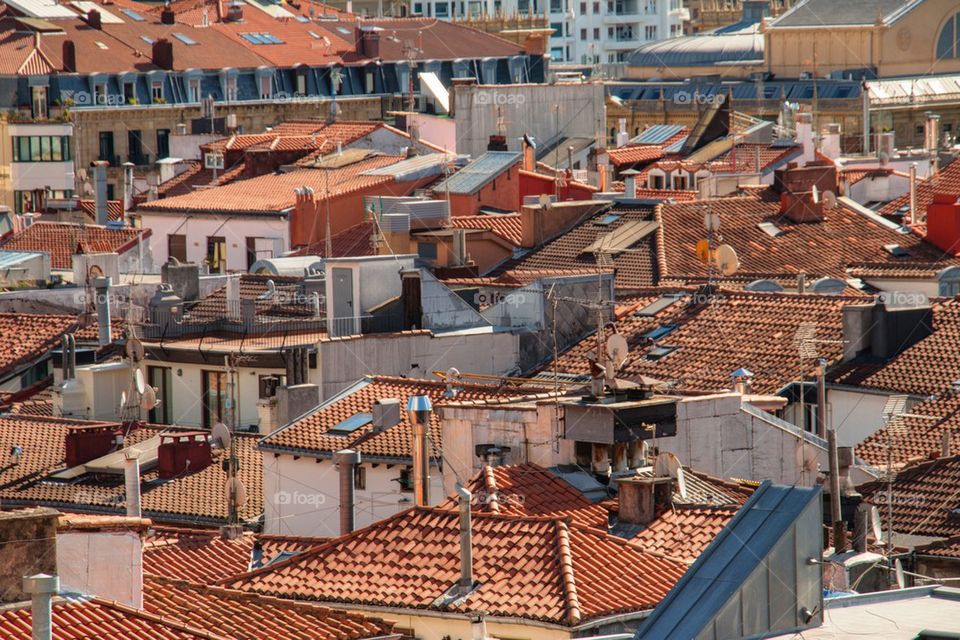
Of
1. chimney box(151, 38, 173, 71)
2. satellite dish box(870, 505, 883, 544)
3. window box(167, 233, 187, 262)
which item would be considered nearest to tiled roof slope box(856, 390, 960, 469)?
satellite dish box(870, 505, 883, 544)

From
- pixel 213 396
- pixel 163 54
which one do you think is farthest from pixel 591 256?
pixel 163 54

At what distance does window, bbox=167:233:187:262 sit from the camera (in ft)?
190

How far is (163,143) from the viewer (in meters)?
86.7

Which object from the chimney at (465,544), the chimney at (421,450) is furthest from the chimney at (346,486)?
the chimney at (465,544)

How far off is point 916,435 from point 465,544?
12510mm

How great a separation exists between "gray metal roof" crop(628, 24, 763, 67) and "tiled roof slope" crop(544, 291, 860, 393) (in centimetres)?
7054

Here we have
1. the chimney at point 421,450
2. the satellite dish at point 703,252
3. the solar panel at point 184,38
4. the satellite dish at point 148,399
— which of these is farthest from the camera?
the solar panel at point 184,38

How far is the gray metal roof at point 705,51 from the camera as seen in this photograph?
11181 cm

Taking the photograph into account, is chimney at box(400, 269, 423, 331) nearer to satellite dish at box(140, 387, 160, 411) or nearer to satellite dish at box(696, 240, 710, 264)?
satellite dish at box(140, 387, 160, 411)

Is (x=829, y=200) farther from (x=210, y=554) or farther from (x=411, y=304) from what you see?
(x=210, y=554)

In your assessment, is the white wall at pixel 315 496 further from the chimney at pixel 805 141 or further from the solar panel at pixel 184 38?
the solar panel at pixel 184 38

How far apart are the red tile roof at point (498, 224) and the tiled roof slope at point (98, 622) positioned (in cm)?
3104

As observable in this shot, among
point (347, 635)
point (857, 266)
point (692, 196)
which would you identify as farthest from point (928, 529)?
point (692, 196)

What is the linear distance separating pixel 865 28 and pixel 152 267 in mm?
48825
